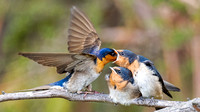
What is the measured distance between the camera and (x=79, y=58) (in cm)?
309

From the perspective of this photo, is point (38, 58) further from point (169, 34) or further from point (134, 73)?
point (169, 34)

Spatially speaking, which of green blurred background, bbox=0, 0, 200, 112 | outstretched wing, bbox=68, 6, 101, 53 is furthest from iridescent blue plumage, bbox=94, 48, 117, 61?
green blurred background, bbox=0, 0, 200, 112

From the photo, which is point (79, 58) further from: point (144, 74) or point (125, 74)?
point (144, 74)

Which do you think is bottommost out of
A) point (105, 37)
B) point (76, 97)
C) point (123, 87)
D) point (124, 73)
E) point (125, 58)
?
point (76, 97)

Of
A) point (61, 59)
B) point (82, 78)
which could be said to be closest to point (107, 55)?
point (82, 78)

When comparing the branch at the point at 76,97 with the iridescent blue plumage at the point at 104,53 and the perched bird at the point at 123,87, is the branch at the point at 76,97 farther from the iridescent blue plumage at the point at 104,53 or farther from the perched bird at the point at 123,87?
the iridescent blue plumage at the point at 104,53

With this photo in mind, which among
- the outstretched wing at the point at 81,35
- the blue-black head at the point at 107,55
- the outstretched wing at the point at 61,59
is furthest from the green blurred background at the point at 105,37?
the outstretched wing at the point at 61,59

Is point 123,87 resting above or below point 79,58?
below

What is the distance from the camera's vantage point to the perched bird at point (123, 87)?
3.02 m

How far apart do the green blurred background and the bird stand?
0.98 m

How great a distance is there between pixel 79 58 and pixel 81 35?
48cm

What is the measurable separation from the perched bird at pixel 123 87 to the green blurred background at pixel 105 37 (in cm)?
100

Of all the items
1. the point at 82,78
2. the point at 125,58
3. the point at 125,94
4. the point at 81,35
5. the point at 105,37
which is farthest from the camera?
the point at 105,37

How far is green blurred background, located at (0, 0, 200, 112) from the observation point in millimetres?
4621
